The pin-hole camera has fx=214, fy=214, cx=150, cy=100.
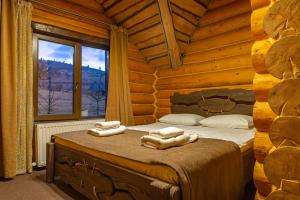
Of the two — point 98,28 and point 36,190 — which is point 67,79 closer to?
point 98,28

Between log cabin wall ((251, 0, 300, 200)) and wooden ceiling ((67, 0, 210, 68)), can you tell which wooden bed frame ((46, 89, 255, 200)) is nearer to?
log cabin wall ((251, 0, 300, 200))

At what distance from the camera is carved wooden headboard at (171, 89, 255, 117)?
333 cm

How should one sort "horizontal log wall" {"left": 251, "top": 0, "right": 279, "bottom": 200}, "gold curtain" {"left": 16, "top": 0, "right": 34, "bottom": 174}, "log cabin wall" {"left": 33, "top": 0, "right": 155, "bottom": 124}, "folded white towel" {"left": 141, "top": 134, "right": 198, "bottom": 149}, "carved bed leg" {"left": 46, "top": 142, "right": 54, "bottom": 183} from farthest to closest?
"log cabin wall" {"left": 33, "top": 0, "right": 155, "bottom": 124}, "gold curtain" {"left": 16, "top": 0, "right": 34, "bottom": 174}, "carved bed leg" {"left": 46, "top": 142, "right": 54, "bottom": 183}, "folded white towel" {"left": 141, "top": 134, "right": 198, "bottom": 149}, "horizontal log wall" {"left": 251, "top": 0, "right": 279, "bottom": 200}

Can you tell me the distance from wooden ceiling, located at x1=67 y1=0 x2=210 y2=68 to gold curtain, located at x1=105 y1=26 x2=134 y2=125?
0.29 metres

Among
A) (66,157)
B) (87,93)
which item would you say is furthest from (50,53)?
(66,157)

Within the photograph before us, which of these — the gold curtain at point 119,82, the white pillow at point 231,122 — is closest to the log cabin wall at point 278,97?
the white pillow at point 231,122

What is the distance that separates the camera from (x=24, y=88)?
292cm

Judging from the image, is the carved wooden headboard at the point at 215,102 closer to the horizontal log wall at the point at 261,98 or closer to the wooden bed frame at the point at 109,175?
the wooden bed frame at the point at 109,175

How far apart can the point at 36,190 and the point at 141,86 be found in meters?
2.82

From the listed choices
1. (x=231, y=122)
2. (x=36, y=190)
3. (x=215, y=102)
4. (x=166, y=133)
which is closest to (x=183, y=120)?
(x=215, y=102)

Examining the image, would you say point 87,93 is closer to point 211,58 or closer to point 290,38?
point 211,58

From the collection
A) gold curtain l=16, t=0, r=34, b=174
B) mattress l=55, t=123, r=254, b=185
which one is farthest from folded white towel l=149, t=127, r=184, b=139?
gold curtain l=16, t=0, r=34, b=174

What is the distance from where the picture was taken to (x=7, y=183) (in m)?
2.56

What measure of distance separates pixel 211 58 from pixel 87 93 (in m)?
2.38
